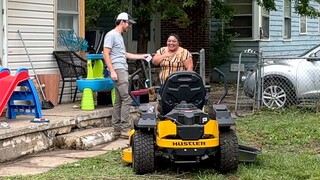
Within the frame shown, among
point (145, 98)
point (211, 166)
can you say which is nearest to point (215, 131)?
point (211, 166)

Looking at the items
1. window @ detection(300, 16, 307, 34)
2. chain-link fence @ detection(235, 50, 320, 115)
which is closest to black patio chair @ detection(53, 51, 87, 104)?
chain-link fence @ detection(235, 50, 320, 115)

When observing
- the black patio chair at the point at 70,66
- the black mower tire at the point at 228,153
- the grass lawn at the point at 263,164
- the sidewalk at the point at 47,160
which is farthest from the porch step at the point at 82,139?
Answer: the black mower tire at the point at 228,153

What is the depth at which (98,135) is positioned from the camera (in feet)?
30.0

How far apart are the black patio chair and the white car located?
355 cm

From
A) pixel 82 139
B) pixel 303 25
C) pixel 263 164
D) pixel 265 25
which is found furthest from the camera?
pixel 303 25

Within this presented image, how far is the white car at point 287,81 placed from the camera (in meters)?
12.6

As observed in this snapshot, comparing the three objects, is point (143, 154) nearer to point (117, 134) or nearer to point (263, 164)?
point (263, 164)

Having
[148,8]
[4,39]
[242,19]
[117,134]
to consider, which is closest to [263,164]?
[117,134]

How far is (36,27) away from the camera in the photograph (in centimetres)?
1091

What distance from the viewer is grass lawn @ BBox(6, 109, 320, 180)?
6.89 metres

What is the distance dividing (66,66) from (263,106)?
4.17 metres

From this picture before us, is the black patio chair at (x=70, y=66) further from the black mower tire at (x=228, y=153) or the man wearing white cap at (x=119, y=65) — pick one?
the black mower tire at (x=228, y=153)

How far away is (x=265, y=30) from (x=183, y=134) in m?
14.8

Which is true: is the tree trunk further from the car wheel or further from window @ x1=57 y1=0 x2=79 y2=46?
the car wheel
